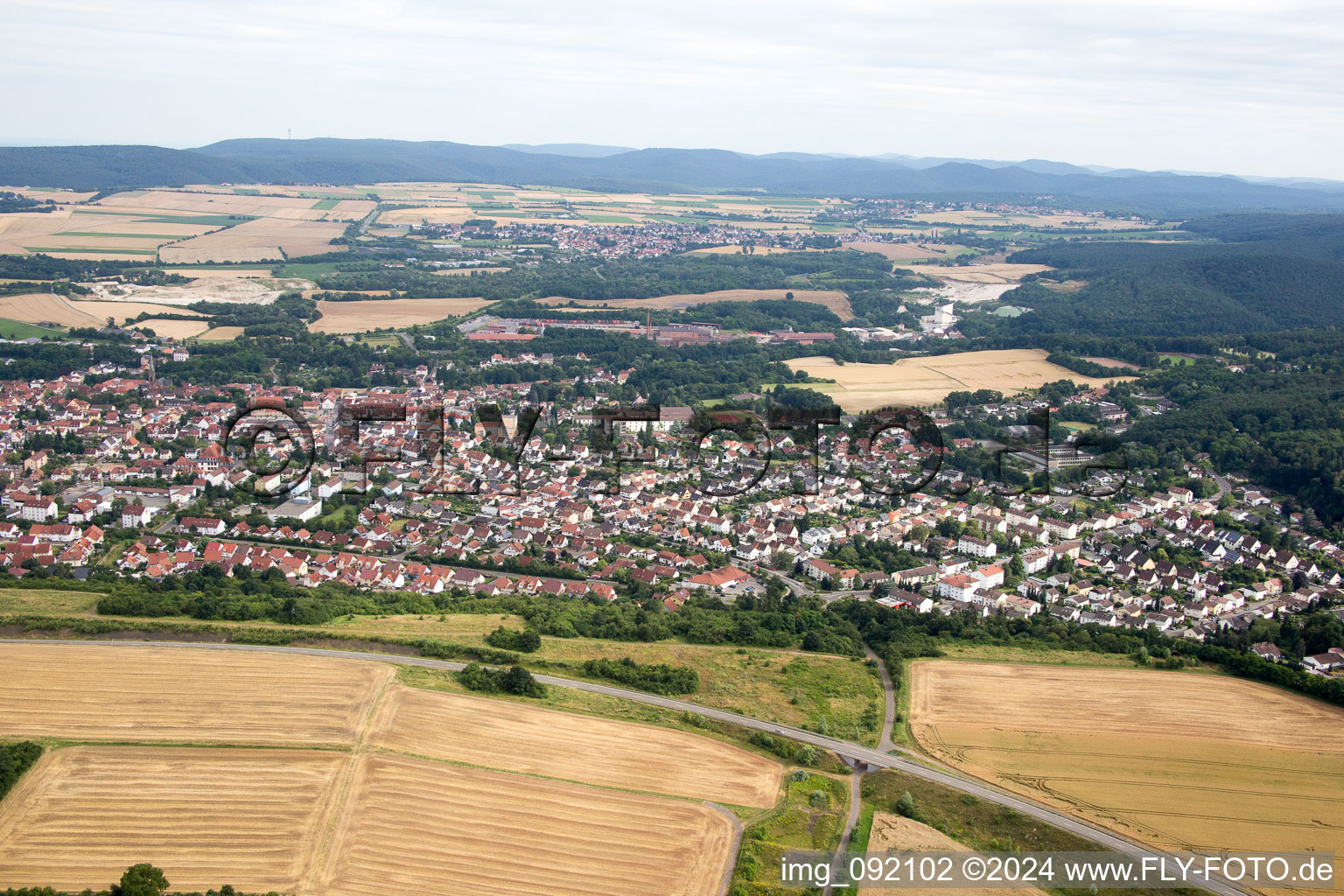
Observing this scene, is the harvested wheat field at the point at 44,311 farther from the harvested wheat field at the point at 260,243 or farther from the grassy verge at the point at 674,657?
the grassy verge at the point at 674,657

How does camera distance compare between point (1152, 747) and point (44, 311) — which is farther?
point (44, 311)

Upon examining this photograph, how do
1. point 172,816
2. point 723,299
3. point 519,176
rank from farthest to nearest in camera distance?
point 519,176 → point 723,299 → point 172,816

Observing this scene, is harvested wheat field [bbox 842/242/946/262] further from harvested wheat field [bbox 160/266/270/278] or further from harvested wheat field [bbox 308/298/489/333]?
harvested wheat field [bbox 160/266/270/278]

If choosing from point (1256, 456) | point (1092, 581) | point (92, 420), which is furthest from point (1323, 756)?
point (92, 420)

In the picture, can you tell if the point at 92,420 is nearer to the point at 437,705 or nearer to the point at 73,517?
the point at 73,517

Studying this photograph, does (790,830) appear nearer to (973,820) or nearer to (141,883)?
(973,820)

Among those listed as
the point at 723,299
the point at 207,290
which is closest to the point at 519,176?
the point at 723,299
